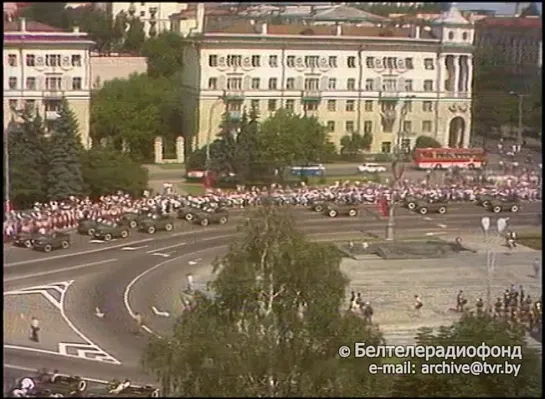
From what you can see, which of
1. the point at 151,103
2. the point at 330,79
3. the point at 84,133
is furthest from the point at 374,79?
the point at 84,133

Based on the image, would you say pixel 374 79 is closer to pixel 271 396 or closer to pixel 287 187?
pixel 287 187

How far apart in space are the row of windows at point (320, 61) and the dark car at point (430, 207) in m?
0.45

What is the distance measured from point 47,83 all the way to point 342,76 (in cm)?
87

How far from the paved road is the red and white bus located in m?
0.24

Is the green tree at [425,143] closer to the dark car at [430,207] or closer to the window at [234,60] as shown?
the dark car at [430,207]

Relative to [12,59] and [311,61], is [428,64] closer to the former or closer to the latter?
[311,61]

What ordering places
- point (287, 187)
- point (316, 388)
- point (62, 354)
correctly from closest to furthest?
1. point (316, 388)
2. point (62, 354)
3. point (287, 187)

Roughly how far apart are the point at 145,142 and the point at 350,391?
3.12ft

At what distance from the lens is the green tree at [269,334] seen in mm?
2617

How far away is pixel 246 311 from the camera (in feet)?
8.95

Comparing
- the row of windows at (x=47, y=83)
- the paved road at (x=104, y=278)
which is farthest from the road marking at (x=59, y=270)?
the row of windows at (x=47, y=83)

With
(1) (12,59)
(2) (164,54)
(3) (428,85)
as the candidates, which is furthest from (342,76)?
(1) (12,59)

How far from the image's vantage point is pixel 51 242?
3090mm

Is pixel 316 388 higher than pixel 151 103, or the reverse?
pixel 151 103
